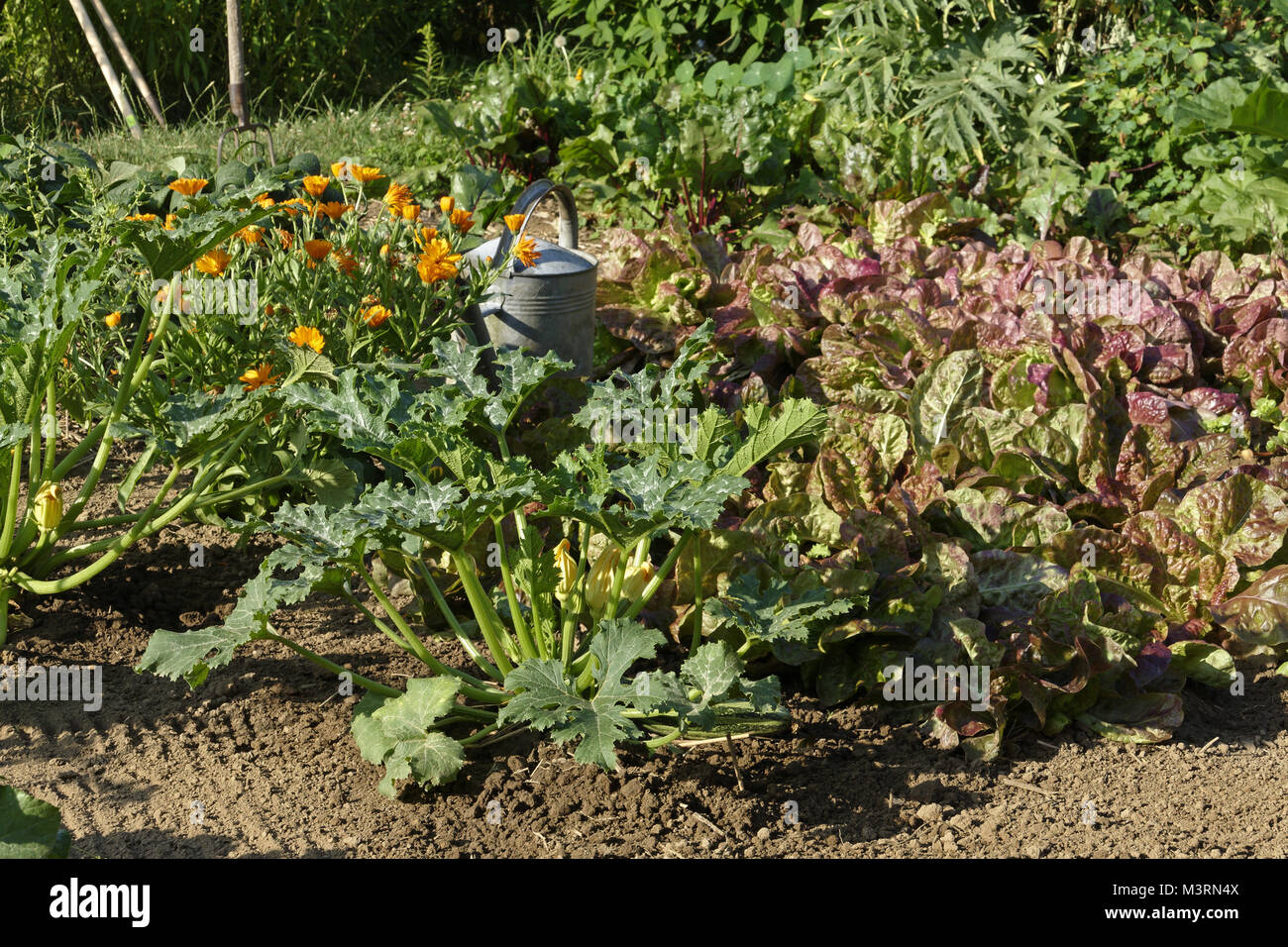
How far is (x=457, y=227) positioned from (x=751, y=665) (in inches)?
58.0

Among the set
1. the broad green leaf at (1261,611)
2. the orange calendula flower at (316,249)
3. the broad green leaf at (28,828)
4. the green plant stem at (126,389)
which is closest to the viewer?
the broad green leaf at (28,828)

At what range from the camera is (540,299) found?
3.56m

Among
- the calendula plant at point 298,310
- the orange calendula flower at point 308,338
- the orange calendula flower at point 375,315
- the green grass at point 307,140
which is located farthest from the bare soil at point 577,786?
the green grass at point 307,140

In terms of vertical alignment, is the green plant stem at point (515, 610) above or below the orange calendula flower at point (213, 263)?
below

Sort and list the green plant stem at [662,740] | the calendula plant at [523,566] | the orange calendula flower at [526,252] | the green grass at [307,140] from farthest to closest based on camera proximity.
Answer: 1. the green grass at [307,140]
2. the orange calendula flower at [526,252]
3. the green plant stem at [662,740]
4. the calendula plant at [523,566]

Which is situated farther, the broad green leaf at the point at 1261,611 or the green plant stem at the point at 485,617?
the broad green leaf at the point at 1261,611

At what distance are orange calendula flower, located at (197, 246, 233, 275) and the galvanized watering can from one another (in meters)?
0.83

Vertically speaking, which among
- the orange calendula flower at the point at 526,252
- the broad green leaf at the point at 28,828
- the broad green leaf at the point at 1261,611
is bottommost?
the broad green leaf at the point at 28,828

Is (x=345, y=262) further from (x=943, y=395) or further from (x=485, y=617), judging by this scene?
(x=943, y=395)

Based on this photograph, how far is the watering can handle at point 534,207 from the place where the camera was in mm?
3482

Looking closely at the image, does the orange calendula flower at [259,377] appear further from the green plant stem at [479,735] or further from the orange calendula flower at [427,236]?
the green plant stem at [479,735]

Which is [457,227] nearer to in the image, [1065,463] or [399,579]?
[399,579]

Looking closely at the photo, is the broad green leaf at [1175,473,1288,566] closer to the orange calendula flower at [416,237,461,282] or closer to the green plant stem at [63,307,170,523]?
the orange calendula flower at [416,237,461,282]

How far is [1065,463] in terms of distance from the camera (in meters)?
3.19
